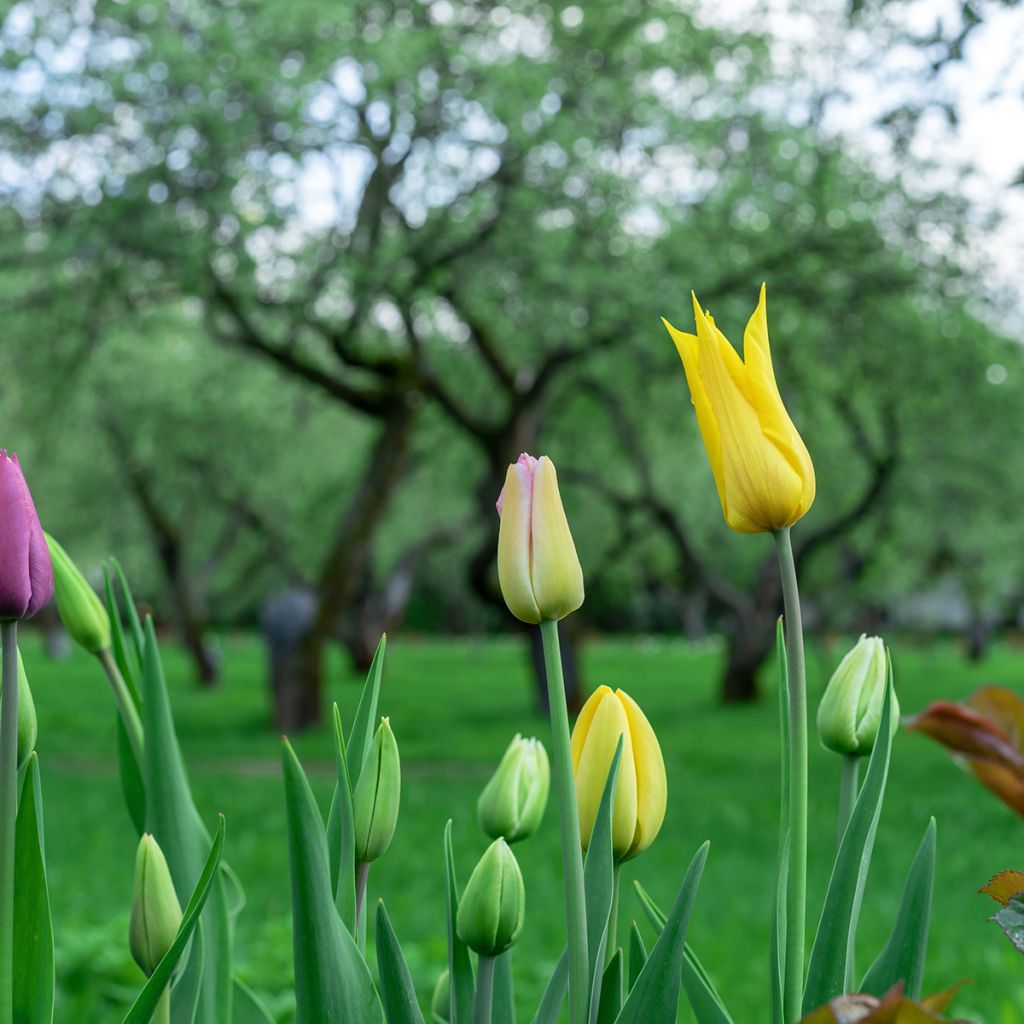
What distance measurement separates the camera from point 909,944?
0.91m

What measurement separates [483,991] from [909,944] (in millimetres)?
300

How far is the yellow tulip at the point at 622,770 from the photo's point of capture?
0.90 m

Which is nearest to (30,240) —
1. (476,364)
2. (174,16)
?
(174,16)

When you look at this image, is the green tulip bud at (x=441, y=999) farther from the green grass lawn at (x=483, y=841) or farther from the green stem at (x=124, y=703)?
the green grass lawn at (x=483, y=841)

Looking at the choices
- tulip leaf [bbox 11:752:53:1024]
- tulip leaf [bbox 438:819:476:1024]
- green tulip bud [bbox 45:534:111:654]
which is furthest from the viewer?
green tulip bud [bbox 45:534:111:654]

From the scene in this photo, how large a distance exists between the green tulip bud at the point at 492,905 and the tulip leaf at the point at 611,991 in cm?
8

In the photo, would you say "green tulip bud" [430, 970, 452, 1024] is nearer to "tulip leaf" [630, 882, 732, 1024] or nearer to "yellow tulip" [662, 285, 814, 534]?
"tulip leaf" [630, 882, 732, 1024]

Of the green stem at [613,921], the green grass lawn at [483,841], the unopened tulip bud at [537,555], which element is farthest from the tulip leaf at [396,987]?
the green grass lawn at [483,841]

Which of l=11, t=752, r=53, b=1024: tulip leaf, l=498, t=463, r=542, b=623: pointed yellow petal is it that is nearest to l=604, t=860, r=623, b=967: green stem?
l=498, t=463, r=542, b=623: pointed yellow petal

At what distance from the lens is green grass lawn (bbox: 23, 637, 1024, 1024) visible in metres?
3.74

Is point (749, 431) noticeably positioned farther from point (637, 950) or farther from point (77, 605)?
point (77, 605)

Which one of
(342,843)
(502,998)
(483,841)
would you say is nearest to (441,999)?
(502,998)

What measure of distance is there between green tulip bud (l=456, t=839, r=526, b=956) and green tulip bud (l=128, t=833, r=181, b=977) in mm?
213

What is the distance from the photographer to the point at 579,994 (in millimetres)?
774
